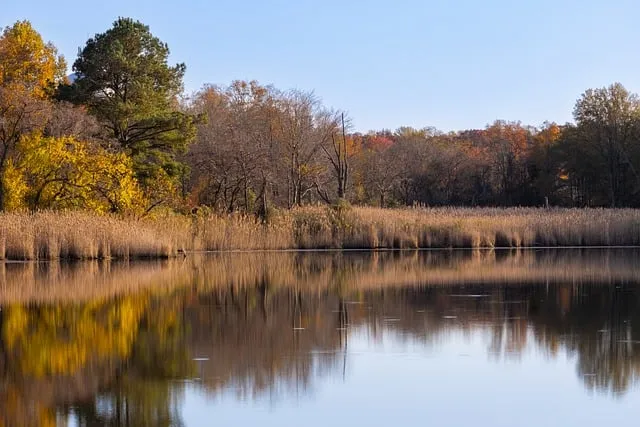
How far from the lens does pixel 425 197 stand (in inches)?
2430

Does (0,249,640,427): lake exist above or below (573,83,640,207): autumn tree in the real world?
below

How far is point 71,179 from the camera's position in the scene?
30984mm

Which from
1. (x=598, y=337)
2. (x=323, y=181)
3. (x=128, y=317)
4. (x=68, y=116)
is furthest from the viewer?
→ (x=323, y=181)

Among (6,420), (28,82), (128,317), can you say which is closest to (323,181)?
(28,82)

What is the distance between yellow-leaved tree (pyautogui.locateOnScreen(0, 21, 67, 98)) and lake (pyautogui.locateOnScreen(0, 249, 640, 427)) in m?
28.0

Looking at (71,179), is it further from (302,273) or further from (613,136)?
(613,136)

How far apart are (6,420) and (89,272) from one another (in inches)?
588

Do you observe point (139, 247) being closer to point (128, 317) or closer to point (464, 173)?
point (128, 317)

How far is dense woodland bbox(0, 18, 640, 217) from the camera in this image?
32031 mm

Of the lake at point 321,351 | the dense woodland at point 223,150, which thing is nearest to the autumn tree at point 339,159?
the dense woodland at point 223,150

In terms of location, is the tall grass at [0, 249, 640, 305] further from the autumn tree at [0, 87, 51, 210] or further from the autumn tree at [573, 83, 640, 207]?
the autumn tree at [573, 83, 640, 207]

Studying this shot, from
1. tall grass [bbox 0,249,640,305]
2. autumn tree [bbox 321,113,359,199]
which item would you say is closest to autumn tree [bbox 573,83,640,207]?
autumn tree [bbox 321,113,359,199]

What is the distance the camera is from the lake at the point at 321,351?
771 cm

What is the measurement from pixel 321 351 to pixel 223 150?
32.3 m
